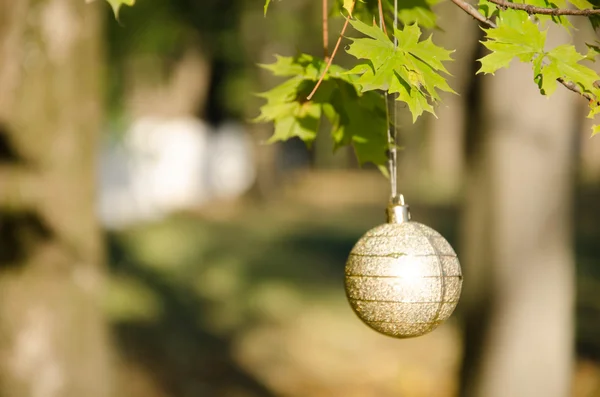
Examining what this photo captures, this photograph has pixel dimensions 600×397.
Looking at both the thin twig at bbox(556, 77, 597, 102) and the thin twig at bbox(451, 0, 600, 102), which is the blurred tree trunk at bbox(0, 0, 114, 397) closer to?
the thin twig at bbox(451, 0, 600, 102)

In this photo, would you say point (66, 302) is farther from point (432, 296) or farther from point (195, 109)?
point (195, 109)

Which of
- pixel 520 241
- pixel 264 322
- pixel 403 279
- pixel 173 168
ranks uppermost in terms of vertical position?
pixel 403 279

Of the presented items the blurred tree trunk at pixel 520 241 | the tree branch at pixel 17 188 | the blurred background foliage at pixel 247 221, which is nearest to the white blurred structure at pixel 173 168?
the blurred background foliage at pixel 247 221

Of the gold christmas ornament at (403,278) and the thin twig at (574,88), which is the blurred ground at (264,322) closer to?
the gold christmas ornament at (403,278)

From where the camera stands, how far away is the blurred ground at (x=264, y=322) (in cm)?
851

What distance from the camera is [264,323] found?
441 inches

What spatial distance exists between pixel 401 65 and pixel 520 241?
3666 mm

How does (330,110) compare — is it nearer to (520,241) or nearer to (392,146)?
(392,146)

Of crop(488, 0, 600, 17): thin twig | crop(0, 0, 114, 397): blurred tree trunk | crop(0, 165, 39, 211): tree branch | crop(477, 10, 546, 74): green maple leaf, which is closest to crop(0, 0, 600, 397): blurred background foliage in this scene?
crop(477, 10, 546, 74): green maple leaf

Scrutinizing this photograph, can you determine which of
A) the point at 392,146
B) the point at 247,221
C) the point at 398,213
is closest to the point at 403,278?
the point at 398,213

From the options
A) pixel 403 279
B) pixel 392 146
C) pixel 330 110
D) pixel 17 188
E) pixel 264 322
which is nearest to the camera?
pixel 403 279

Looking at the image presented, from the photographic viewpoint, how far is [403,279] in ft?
7.10

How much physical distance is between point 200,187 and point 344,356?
2152 cm

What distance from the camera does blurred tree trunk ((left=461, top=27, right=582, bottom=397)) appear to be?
5352 millimetres
